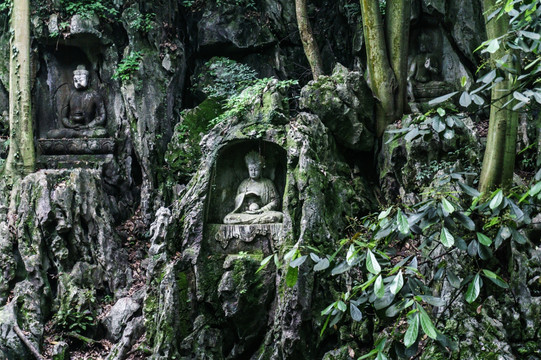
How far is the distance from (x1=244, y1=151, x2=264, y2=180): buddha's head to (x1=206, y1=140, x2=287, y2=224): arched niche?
8cm

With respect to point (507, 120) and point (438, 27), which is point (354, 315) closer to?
point (507, 120)

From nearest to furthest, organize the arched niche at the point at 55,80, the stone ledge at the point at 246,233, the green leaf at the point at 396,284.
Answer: the green leaf at the point at 396,284, the stone ledge at the point at 246,233, the arched niche at the point at 55,80

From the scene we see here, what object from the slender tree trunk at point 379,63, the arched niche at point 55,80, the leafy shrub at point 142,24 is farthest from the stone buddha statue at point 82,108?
the slender tree trunk at point 379,63

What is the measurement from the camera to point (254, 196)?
6.25 meters

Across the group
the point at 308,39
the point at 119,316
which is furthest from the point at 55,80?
the point at 119,316

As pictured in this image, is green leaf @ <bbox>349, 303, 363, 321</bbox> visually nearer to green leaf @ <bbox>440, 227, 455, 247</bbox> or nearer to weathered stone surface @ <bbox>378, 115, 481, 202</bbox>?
green leaf @ <bbox>440, 227, 455, 247</bbox>

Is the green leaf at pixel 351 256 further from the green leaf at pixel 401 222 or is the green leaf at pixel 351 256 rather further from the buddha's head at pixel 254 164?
the buddha's head at pixel 254 164

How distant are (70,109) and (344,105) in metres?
5.27

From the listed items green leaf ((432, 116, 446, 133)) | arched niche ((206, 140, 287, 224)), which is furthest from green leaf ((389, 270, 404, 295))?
arched niche ((206, 140, 287, 224))

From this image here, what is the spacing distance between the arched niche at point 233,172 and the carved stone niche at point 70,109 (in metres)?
3.22

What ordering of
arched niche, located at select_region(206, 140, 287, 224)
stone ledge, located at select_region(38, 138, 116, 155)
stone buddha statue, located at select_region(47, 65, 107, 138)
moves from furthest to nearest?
stone buddha statue, located at select_region(47, 65, 107, 138)
stone ledge, located at select_region(38, 138, 116, 155)
arched niche, located at select_region(206, 140, 287, 224)

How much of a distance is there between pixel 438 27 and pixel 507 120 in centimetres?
465

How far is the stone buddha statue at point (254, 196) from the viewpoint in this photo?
601 centimetres

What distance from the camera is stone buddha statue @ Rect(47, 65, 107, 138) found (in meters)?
9.28
